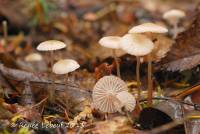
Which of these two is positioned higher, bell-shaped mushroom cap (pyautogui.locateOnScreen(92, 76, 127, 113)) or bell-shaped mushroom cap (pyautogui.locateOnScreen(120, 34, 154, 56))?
bell-shaped mushroom cap (pyautogui.locateOnScreen(120, 34, 154, 56))

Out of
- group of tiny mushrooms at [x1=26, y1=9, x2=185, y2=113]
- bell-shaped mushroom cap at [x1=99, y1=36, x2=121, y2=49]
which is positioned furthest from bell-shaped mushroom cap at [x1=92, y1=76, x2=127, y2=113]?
bell-shaped mushroom cap at [x1=99, y1=36, x2=121, y2=49]

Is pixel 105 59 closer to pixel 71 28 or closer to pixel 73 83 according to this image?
pixel 73 83

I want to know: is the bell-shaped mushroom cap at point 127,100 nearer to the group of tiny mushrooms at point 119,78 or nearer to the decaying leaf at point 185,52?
the group of tiny mushrooms at point 119,78

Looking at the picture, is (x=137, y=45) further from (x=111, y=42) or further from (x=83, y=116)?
(x=83, y=116)

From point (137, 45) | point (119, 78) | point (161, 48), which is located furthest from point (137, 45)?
point (161, 48)

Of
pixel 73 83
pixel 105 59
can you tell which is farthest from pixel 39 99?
pixel 105 59

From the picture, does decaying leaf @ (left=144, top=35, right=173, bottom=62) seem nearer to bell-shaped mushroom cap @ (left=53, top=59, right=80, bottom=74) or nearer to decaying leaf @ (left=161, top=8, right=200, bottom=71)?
decaying leaf @ (left=161, top=8, right=200, bottom=71)

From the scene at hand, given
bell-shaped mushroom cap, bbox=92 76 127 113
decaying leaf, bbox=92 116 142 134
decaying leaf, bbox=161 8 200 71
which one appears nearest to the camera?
decaying leaf, bbox=92 116 142 134
